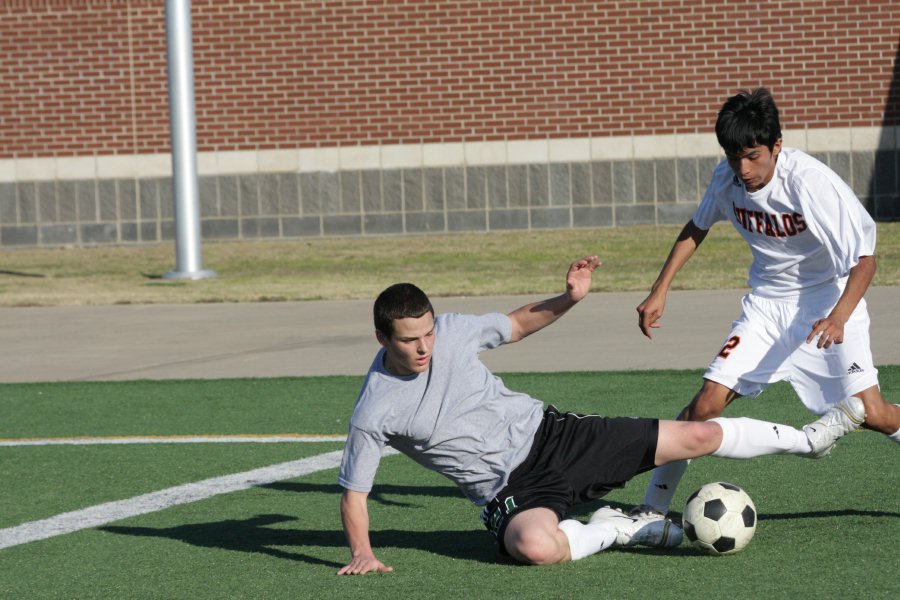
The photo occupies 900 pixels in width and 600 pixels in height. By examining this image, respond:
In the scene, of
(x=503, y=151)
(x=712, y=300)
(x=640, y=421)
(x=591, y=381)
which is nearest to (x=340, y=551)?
(x=640, y=421)

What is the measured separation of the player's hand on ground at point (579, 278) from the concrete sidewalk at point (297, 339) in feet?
16.6

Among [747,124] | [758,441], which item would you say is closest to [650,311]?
[758,441]

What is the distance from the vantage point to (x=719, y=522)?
209 inches

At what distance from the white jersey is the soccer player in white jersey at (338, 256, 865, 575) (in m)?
0.68

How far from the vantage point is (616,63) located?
2055 cm

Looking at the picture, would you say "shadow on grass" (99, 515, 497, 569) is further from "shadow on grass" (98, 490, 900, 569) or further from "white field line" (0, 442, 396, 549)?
"white field line" (0, 442, 396, 549)

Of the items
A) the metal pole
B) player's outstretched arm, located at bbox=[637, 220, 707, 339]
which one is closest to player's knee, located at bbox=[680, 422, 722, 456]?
player's outstretched arm, located at bbox=[637, 220, 707, 339]

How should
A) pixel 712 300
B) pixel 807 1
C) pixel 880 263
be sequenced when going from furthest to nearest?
pixel 807 1 → pixel 880 263 → pixel 712 300

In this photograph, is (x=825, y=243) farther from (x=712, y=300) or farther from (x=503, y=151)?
(x=503, y=151)

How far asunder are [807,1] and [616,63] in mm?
2810

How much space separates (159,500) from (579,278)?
2.62m

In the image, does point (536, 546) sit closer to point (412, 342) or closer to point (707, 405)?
point (412, 342)

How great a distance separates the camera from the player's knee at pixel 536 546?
205 inches

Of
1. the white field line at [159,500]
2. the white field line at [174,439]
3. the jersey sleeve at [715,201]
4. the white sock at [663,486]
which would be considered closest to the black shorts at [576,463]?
the white sock at [663,486]
